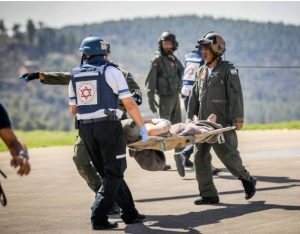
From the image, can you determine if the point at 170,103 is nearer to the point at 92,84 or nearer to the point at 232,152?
→ the point at 232,152

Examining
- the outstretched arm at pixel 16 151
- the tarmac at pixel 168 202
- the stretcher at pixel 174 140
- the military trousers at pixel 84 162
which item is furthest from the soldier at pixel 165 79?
the outstretched arm at pixel 16 151

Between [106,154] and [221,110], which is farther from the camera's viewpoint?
[221,110]

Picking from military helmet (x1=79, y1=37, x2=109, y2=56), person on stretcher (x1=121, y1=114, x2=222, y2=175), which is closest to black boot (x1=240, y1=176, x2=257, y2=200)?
person on stretcher (x1=121, y1=114, x2=222, y2=175)

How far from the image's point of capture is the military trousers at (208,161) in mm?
10047

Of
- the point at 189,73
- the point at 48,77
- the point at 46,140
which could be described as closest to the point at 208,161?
the point at 48,77

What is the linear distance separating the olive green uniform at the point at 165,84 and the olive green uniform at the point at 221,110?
4092 mm

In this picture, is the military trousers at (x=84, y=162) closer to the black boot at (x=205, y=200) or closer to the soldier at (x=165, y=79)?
the black boot at (x=205, y=200)

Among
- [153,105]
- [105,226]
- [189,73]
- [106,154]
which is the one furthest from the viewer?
[153,105]

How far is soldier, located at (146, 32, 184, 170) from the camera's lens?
14.3 metres

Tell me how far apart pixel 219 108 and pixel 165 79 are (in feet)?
14.2

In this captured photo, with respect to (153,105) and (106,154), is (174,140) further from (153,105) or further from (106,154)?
(153,105)

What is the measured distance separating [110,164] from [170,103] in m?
6.33

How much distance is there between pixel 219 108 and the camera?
10164 millimetres

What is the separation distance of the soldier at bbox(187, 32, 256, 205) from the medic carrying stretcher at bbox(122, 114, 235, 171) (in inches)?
9.4
